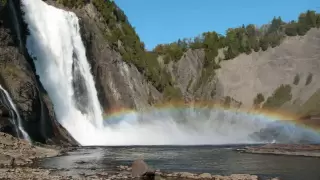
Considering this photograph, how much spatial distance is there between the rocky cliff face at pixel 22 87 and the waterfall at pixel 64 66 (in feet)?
12.3

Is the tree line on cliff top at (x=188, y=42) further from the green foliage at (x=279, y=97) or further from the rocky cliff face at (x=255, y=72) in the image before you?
the green foliage at (x=279, y=97)

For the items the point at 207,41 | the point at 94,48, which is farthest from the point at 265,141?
the point at 207,41

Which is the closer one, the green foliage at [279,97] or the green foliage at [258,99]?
the green foliage at [279,97]

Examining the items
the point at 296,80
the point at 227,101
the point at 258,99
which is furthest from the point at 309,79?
Answer: the point at 227,101

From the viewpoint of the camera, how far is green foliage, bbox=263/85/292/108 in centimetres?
11975

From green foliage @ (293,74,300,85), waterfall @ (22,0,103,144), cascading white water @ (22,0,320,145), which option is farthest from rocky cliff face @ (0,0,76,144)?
green foliage @ (293,74,300,85)

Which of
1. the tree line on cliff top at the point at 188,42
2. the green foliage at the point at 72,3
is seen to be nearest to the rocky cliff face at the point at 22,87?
the green foliage at the point at 72,3

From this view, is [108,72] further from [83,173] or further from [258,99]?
[83,173]

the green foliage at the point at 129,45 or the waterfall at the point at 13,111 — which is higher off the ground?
the green foliage at the point at 129,45

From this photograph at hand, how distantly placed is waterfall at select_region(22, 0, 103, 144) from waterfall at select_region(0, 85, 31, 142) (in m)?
17.3

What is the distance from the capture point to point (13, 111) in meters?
50.1

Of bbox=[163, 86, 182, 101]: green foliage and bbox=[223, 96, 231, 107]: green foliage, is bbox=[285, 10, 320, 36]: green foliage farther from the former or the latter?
bbox=[163, 86, 182, 101]: green foliage

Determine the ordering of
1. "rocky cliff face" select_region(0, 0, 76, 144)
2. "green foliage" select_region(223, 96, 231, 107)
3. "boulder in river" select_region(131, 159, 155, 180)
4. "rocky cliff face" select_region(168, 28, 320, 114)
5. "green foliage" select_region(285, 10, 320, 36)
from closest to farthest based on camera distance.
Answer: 1. "boulder in river" select_region(131, 159, 155, 180)
2. "rocky cliff face" select_region(0, 0, 76, 144)
3. "rocky cliff face" select_region(168, 28, 320, 114)
4. "green foliage" select_region(223, 96, 231, 107)
5. "green foliage" select_region(285, 10, 320, 36)

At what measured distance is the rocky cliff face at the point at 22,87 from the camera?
2066 inches
